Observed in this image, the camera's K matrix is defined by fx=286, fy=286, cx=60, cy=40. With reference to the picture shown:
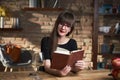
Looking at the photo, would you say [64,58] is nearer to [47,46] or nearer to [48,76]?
[48,76]

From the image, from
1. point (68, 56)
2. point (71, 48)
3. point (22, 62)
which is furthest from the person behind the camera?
point (22, 62)

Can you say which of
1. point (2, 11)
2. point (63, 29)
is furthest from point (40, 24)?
point (63, 29)

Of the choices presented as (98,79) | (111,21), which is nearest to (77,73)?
(98,79)

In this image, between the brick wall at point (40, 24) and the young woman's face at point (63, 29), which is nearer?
the young woman's face at point (63, 29)

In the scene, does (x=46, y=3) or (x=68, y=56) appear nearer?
(x=68, y=56)

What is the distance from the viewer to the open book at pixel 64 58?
2337mm

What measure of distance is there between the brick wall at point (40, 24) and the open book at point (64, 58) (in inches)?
121

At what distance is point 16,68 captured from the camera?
5.20 metres

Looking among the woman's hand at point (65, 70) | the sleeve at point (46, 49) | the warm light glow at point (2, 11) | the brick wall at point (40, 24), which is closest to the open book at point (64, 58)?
the woman's hand at point (65, 70)

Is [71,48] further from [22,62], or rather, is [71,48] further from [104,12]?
[104,12]

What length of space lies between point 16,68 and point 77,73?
272 cm

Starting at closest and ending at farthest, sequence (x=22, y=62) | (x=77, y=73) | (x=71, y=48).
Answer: (x=77, y=73) < (x=71, y=48) < (x=22, y=62)

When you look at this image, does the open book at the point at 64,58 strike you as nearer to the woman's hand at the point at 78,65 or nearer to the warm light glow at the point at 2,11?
the woman's hand at the point at 78,65

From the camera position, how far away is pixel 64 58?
7.77 feet
